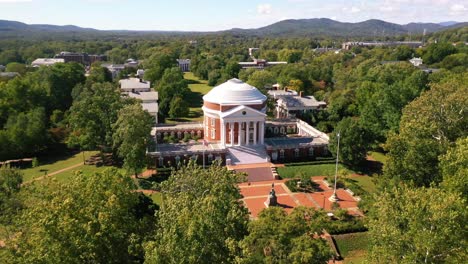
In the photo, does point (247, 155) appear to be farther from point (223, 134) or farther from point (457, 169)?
point (457, 169)

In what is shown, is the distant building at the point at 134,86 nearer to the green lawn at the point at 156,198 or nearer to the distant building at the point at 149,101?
the distant building at the point at 149,101

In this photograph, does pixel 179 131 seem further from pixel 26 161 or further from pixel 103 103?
pixel 26 161

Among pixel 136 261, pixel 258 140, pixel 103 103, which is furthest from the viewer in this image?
pixel 258 140

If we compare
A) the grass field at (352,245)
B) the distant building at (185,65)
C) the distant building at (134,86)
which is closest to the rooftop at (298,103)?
the distant building at (134,86)

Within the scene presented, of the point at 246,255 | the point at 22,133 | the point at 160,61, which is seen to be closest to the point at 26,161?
the point at 22,133

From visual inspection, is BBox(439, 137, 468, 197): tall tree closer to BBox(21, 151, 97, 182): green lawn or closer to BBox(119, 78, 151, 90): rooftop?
BBox(21, 151, 97, 182): green lawn

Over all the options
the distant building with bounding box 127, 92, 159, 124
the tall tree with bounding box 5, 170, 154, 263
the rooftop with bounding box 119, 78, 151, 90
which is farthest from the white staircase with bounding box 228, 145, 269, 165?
the rooftop with bounding box 119, 78, 151, 90
